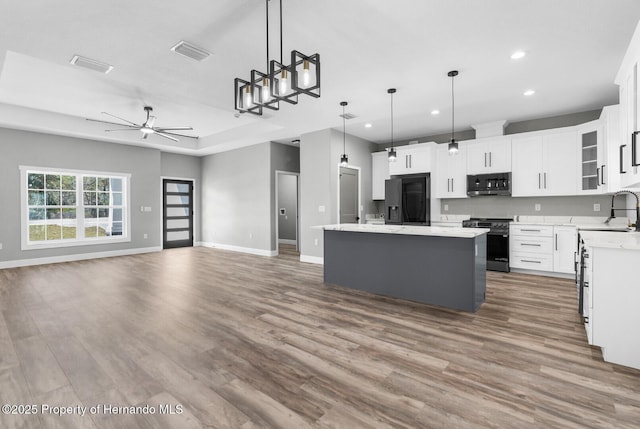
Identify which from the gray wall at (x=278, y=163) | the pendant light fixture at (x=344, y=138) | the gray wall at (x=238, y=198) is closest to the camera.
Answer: the pendant light fixture at (x=344, y=138)

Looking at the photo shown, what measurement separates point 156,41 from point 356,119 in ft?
11.2

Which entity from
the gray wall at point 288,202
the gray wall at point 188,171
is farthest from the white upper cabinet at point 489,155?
the gray wall at point 188,171

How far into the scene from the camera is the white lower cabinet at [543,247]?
475 centimetres

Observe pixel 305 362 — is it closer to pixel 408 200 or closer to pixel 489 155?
pixel 408 200

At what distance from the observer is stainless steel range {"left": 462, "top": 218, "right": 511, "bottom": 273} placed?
17.2 feet

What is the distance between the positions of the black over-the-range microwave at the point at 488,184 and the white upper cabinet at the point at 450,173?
0.47 feet

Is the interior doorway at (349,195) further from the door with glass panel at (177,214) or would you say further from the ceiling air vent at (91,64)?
the door with glass panel at (177,214)

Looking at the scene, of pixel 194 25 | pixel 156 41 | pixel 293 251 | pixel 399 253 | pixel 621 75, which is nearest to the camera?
pixel 194 25

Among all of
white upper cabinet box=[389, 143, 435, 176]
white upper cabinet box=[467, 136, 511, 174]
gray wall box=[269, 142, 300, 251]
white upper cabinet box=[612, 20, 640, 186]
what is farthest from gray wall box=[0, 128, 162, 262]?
white upper cabinet box=[612, 20, 640, 186]

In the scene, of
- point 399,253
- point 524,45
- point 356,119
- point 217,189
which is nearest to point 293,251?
point 217,189

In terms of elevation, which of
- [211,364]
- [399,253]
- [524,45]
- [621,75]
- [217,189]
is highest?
[524,45]

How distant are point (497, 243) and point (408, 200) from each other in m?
1.83

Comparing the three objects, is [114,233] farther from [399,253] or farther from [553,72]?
[553,72]

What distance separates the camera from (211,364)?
7.48ft
